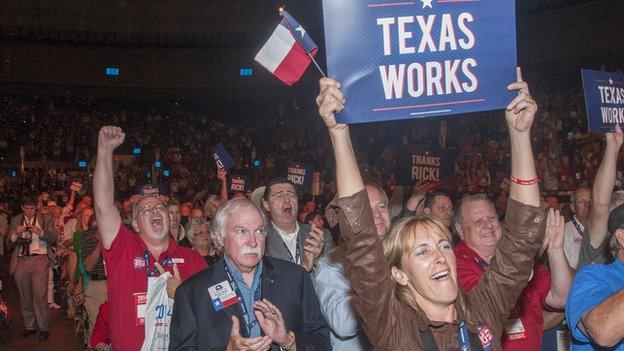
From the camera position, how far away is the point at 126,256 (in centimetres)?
464

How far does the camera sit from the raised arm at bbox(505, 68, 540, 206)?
9.41ft

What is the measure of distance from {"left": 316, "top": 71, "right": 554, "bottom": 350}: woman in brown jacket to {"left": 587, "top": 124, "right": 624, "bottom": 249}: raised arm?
6.20ft

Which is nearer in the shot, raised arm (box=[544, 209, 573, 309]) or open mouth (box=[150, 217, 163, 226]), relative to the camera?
raised arm (box=[544, 209, 573, 309])

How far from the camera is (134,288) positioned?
4.57 metres

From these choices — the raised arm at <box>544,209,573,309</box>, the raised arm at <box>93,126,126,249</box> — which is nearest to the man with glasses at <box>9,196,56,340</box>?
the raised arm at <box>93,126,126,249</box>

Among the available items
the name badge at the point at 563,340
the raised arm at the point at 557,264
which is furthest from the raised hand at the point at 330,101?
the name badge at the point at 563,340

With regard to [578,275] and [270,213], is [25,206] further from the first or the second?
[578,275]

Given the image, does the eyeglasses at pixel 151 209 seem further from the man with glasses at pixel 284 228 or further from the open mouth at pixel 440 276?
the open mouth at pixel 440 276

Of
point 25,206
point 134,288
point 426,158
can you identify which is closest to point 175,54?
point 25,206

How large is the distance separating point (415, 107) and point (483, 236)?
1.76 m

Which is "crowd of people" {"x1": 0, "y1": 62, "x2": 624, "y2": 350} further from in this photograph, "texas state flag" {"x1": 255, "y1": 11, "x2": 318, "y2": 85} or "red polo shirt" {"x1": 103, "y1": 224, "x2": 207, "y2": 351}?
"texas state flag" {"x1": 255, "y1": 11, "x2": 318, "y2": 85}

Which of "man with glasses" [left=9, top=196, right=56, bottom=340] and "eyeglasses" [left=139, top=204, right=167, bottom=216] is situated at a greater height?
"eyeglasses" [left=139, top=204, right=167, bottom=216]

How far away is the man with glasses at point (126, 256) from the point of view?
14.8 feet

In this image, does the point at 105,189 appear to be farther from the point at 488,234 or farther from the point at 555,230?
the point at 555,230
